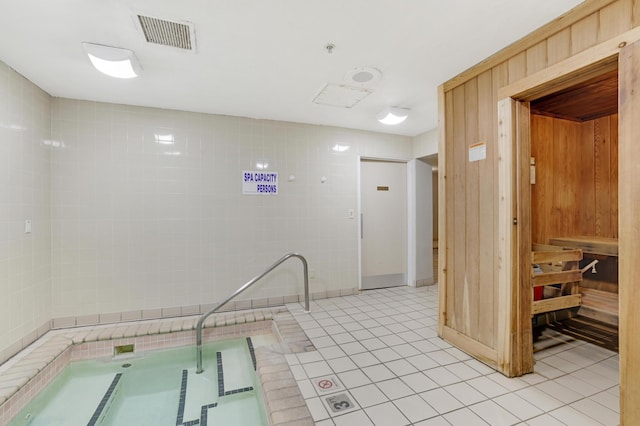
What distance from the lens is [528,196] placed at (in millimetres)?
2045

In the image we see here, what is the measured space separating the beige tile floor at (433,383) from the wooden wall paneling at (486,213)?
14.3 inches

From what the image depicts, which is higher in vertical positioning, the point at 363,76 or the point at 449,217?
the point at 363,76

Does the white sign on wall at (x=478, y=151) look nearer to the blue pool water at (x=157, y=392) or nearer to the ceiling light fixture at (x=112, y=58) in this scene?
the blue pool water at (x=157, y=392)

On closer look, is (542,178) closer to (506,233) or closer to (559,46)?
(506,233)

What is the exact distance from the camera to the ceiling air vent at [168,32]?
1802mm

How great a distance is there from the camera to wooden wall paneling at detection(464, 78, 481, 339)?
7.53ft

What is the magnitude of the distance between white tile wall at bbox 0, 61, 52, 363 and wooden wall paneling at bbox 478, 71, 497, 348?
3.82 metres

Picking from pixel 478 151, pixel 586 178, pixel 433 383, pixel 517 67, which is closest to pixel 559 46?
pixel 517 67

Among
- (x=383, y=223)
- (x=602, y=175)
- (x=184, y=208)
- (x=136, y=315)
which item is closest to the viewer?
(x=602, y=175)

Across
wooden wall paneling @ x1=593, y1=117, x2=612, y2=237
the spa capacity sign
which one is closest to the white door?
the spa capacity sign

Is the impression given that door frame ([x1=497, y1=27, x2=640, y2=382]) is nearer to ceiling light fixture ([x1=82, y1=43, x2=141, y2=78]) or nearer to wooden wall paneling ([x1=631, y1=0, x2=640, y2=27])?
wooden wall paneling ([x1=631, y1=0, x2=640, y2=27])

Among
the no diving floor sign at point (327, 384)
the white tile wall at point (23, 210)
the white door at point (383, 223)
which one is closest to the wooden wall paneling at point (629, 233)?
the no diving floor sign at point (327, 384)

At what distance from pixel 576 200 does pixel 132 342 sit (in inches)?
186

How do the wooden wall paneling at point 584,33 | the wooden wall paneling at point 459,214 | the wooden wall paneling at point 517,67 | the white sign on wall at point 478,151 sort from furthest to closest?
1. the wooden wall paneling at point 459,214
2. the white sign on wall at point 478,151
3. the wooden wall paneling at point 517,67
4. the wooden wall paneling at point 584,33
